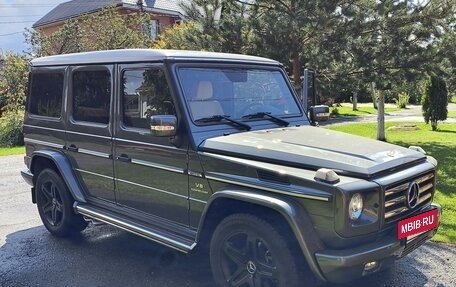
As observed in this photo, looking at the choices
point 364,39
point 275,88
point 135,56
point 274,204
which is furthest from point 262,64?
point 364,39

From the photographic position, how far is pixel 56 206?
539 cm

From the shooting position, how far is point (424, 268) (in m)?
4.22

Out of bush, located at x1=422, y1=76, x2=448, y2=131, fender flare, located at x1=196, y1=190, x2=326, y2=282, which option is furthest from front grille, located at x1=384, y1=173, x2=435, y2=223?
bush, located at x1=422, y1=76, x2=448, y2=131

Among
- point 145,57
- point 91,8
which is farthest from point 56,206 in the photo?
point 91,8

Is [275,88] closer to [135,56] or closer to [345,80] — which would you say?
[135,56]

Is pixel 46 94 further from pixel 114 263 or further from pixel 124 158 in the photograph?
pixel 114 263

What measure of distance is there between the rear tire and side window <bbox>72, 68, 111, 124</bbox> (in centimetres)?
88

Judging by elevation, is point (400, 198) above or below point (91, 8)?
below

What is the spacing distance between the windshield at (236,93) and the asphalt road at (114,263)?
1.48 metres

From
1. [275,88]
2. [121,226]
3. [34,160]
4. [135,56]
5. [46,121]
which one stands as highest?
[135,56]

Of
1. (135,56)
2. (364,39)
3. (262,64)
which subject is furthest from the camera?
(364,39)

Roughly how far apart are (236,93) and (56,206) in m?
2.71

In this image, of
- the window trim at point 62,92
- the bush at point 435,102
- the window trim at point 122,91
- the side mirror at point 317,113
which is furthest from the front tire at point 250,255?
the bush at point 435,102

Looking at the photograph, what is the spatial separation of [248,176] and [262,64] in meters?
1.58
